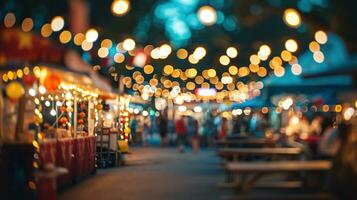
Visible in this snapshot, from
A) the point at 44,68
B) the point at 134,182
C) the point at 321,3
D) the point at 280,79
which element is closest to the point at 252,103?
the point at 280,79

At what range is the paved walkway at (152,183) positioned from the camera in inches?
542

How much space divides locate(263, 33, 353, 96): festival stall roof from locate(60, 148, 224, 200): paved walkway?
10.5 ft

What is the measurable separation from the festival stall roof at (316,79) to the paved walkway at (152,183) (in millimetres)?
3191

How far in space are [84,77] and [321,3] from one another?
807cm

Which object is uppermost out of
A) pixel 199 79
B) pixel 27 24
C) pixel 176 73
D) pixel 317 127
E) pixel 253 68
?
pixel 199 79

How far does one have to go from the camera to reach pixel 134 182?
53.8 feet

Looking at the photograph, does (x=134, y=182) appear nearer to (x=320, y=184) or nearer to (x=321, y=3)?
(x=320, y=184)

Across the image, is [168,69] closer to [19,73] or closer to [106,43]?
[106,43]

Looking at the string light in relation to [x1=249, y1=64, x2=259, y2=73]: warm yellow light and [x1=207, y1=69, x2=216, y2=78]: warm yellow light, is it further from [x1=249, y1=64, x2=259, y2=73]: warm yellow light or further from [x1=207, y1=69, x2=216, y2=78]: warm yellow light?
[x1=207, y1=69, x2=216, y2=78]: warm yellow light

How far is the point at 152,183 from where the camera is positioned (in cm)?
1616

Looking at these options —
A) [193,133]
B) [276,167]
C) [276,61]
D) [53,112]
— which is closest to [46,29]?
[53,112]

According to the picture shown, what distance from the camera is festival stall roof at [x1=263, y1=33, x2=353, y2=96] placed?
1733cm

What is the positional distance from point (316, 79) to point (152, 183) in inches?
230

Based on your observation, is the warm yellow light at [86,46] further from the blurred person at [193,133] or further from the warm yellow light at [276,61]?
the warm yellow light at [276,61]
